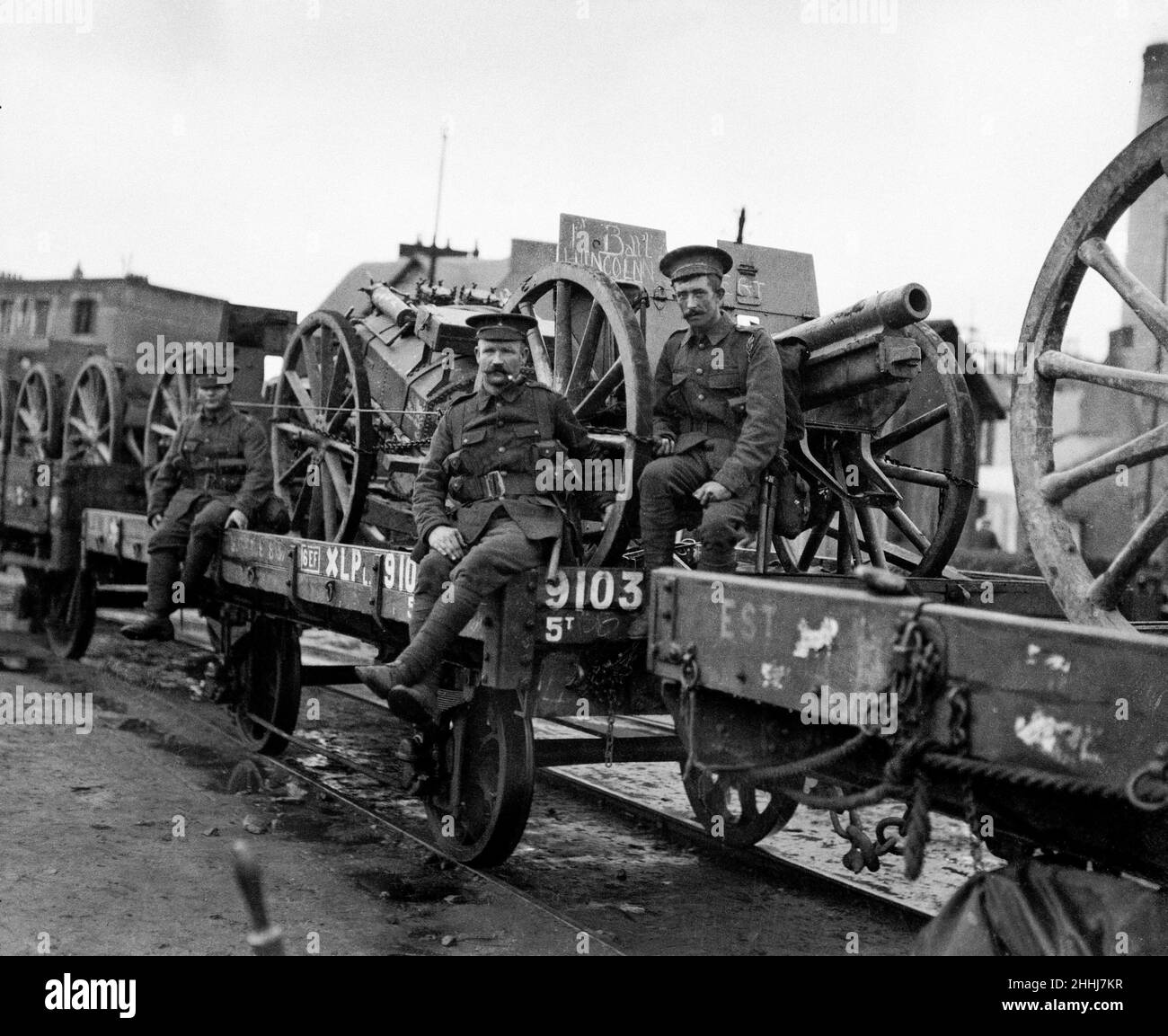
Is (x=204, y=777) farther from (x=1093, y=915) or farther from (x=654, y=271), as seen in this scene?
(x=1093, y=915)

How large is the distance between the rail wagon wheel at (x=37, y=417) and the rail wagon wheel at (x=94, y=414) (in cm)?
23

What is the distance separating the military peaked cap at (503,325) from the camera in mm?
5164

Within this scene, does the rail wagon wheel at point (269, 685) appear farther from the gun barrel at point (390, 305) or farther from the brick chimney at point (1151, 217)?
the brick chimney at point (1151, 217)

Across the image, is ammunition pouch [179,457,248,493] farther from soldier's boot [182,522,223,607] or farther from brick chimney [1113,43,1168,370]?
brick chimney [1113,43,1168,370]

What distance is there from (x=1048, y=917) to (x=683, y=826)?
3.66m

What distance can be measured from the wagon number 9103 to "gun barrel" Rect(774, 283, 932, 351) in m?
1.38

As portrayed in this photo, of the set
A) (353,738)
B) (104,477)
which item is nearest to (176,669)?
(104,477)

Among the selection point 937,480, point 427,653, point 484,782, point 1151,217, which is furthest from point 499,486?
point 1151,217

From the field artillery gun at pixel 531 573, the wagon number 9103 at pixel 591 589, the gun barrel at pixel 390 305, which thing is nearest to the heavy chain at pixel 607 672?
the field artillery gun at pixel 531 573

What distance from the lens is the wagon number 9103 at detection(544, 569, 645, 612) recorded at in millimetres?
4652

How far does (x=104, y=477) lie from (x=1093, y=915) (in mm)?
8968

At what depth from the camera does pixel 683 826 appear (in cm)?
643

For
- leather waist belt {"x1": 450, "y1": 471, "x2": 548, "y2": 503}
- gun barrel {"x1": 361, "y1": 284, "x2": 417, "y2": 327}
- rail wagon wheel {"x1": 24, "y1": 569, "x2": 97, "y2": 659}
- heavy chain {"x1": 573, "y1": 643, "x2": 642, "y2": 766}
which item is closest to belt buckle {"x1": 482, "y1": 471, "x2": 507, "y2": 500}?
leather waist belt {"x1": 450, "y1": 471, "x2": 548, "y2": 503}

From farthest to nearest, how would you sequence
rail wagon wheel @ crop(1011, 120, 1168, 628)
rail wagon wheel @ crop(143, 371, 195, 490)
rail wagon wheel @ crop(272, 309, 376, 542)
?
rail wagon wheel @ crop(143, 371, 195, 490), rail wagon wheel @ crop(272, 309, 376, 542), rail wagon wheel @ crop(1011, 120, 1168, 628)
